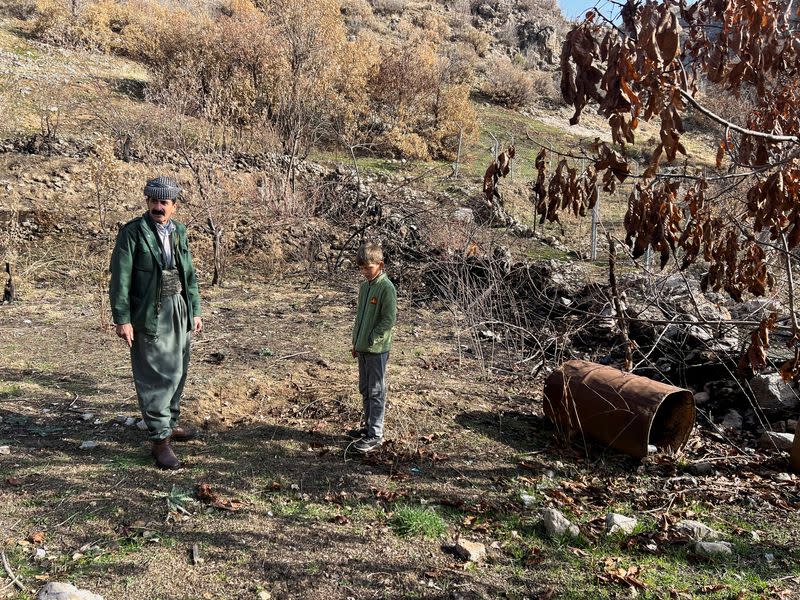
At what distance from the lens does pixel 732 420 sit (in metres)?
5.35

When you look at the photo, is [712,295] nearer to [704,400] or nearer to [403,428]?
[704,400]

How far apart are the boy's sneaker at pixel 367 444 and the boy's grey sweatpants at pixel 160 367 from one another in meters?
1.28

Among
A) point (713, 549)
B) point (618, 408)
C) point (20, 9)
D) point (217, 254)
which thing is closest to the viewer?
point (713, 549)

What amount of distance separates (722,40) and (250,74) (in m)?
17.4

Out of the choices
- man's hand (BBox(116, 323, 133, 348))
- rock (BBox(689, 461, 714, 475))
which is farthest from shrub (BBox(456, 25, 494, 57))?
man's hand (BBox(116, 323, 133, 348))

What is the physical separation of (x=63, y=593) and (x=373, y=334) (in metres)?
2.21

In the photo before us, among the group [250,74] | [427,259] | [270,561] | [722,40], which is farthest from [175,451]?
[250,74]

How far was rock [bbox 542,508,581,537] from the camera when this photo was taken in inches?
133

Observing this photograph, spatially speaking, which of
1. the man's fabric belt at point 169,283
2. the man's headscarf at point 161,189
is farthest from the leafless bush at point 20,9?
the man's fabric belt at point 169,283

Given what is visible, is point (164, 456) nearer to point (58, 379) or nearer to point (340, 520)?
point (340, 520)

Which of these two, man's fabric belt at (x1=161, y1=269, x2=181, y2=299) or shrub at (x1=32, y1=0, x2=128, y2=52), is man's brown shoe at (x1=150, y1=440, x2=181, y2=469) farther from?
shrub at (x1=32, y1=0, x2=128, y2=52)

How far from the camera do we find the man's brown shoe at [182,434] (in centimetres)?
412

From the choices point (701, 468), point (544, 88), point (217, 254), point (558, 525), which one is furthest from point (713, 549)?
point (544, 88)

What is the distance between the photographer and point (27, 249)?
33.0 feet
